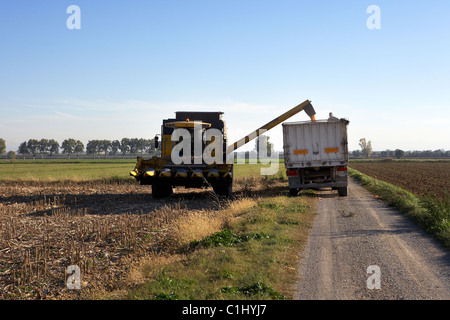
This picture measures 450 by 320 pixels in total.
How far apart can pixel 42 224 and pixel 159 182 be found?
7167mm

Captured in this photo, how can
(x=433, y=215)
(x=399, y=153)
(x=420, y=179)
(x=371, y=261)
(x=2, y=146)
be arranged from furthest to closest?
(x=399, y=153) < (x=2, y=146) < (x=420, y=179) < (x=433, y=215) < (x=371, y=261)

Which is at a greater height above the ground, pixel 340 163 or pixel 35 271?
pixel 340 163

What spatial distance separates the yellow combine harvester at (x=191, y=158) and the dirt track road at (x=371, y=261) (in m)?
6.61

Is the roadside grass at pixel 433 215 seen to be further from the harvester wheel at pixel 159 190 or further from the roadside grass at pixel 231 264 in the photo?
the harvester wheel at pixel 159 190

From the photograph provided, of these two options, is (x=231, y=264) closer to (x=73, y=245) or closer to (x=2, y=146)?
(x=73, y=245)

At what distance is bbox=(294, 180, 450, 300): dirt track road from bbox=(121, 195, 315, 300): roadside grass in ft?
1.44

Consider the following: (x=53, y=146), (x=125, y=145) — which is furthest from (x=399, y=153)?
(x=53, y=146)

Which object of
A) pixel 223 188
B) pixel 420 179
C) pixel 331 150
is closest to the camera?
pixel 223 188

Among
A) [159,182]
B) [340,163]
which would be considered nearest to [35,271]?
[159,182]

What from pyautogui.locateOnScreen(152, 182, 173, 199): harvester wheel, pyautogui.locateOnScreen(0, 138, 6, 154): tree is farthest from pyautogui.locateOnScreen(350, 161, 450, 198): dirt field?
pyautogui.locateOnScreen(0, 138, 6, 154): tree

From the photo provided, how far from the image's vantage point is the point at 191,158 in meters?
19.6

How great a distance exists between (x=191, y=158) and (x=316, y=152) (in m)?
6.33
